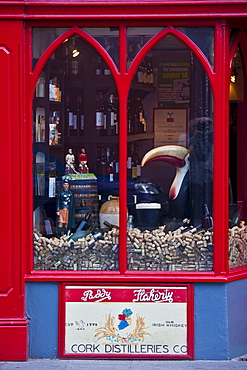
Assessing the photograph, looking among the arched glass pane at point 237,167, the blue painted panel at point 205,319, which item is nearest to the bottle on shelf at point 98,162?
the blue painted panel at point 205,319

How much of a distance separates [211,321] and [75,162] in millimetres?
2064

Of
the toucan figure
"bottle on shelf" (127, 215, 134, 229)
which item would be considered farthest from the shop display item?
the toucan figure

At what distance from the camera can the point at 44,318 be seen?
6609mm

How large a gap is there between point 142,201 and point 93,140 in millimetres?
782

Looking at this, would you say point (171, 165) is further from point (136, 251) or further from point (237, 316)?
point (237, 316)

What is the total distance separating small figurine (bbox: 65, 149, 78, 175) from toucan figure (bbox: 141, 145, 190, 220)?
2.38 feet

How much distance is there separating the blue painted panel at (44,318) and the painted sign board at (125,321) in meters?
0.08

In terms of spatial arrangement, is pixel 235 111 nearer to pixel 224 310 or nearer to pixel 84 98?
pixel 84 98

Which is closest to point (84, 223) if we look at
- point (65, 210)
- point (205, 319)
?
point (65, 210)

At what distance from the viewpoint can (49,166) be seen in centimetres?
680

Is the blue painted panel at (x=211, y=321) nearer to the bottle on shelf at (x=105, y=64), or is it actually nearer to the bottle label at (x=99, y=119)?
the bottle label at (x=99, y=119)

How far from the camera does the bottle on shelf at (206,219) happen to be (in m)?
6.60

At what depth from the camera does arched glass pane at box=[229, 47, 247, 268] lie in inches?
265

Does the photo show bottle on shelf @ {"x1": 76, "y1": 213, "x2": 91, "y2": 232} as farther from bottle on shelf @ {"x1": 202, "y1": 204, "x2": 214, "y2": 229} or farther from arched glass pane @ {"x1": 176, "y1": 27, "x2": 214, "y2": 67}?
arched glass pane @ {"x1": 176, "y1": 27, "x2": 214, "y2": 67}
